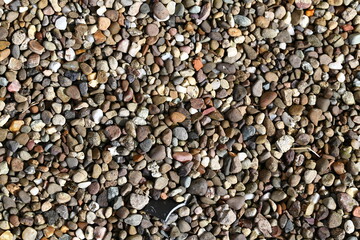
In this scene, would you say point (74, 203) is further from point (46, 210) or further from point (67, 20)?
point (67, 20)

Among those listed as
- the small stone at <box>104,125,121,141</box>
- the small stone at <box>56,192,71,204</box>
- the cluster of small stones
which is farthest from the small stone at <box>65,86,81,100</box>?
the small stone at <box>56,192,71,204</box>

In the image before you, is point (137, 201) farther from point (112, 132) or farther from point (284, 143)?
point (284, 143)

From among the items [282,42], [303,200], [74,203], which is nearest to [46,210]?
[74,203]

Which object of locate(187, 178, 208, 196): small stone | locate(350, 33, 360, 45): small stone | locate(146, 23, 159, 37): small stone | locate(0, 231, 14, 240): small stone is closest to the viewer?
locate(0, 231, 14, 240): small stone

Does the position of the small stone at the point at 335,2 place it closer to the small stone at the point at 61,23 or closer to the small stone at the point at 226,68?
the small stone at the point at 226,68

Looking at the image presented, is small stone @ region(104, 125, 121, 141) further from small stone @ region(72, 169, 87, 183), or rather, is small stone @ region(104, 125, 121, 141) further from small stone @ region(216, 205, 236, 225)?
small stone @ region(216, 205, 236, 225)

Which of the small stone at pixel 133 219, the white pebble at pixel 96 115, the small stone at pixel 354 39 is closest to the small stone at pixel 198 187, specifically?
the small stone at pixel 133 219

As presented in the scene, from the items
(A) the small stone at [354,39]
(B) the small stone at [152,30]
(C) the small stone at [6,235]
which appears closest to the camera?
(C) the small stone at [6,235]

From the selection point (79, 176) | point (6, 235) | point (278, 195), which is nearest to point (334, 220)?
point (278, 195)

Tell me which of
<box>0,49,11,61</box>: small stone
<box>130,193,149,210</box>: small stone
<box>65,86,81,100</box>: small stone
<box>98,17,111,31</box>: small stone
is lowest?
<box>130,193,149,210</box>: small stone
